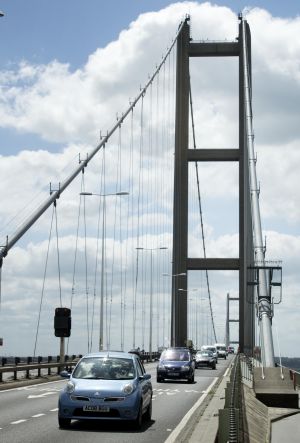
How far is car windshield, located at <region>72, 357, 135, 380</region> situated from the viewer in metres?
15.1

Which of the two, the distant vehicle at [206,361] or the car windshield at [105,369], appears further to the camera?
the distant vehicle at [206,361]

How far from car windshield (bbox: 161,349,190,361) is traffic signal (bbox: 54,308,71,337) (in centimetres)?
479

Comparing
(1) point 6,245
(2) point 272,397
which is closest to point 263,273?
(2) point 272,397

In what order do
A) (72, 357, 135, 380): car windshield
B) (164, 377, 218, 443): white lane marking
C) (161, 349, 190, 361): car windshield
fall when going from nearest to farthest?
(164, 377, 218, 443): white lane marking, (72, 357, 135, 380): car windshield, (161, 349, 190, 361): car windshield

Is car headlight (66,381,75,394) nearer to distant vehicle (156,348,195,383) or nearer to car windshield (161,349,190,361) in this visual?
distant vehicle (156,348,195,383)

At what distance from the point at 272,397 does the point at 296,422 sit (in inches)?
130

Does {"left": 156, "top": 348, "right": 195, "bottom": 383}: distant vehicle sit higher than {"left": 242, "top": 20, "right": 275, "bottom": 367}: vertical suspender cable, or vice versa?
{"left": 242, "top": 20, "right": 275, "bottom": 367}: vertical suspender cable

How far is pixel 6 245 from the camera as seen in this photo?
24.6 metres

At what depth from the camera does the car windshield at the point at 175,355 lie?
118ft

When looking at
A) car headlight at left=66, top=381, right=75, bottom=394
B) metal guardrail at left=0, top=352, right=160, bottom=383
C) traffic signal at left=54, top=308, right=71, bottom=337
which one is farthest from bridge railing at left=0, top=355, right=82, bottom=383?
car headlight at left=66, top=381, right=75, bottom=394

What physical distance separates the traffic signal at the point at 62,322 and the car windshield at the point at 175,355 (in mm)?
4793

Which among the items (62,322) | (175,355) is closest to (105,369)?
(62,322)

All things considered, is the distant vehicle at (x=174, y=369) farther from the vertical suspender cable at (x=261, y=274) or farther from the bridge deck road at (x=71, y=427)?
the bridge deck road at (x=71, y=427)

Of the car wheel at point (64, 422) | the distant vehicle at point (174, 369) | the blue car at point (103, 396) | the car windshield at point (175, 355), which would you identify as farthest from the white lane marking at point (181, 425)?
the car windshield at point (175, 355)
